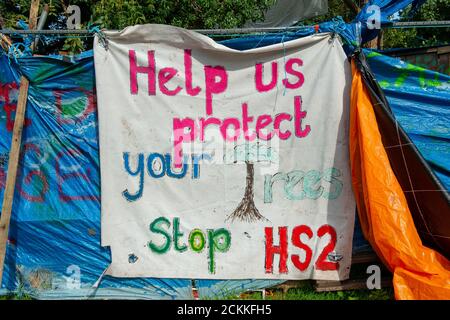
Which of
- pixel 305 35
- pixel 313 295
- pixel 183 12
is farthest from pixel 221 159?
pixel 183 12

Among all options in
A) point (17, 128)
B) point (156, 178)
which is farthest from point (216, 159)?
point (17, 128)

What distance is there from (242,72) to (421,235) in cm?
192

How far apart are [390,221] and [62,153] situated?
9.01ft

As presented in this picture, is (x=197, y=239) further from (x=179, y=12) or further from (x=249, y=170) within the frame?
(x=179, y=12)

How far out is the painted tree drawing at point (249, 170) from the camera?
3.45 meters

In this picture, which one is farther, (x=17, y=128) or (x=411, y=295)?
(x=17, y=128)

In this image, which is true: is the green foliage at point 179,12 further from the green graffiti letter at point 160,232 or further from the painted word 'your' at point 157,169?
the green graffiti letter at point 160,232

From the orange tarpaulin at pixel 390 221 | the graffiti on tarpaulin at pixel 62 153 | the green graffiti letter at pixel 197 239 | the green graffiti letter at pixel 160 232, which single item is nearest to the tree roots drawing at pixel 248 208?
the green graffiti letter at pixel 197 239

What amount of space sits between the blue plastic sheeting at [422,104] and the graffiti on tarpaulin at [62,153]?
2450 mm

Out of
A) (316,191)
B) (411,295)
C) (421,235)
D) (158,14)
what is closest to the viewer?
(411,295)

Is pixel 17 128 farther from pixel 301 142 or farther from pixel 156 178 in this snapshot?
pixel 301 142

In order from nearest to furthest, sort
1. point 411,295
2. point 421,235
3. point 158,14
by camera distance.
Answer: point 411,295, point 421,235, point 158,14

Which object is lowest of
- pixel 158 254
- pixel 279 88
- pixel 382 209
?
pixel 158 254

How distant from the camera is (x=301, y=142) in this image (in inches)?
135
